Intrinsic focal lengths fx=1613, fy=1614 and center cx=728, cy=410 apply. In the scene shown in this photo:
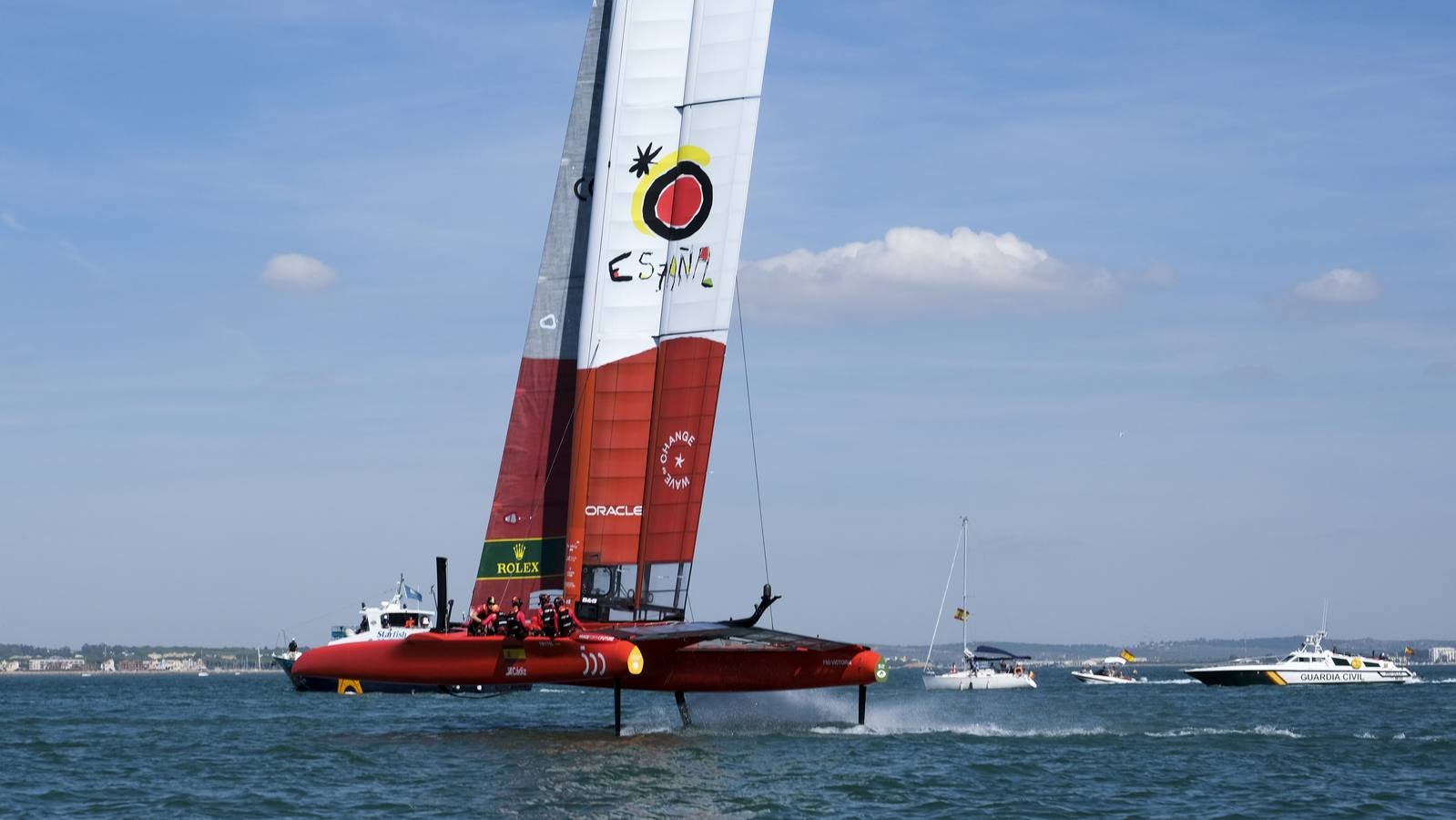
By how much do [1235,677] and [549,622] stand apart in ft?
199

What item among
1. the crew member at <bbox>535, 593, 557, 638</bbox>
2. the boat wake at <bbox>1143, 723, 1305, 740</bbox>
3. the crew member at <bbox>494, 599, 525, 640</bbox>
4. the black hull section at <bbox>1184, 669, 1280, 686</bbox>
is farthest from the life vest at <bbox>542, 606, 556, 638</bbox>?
the black hull section at <bbox>1184, 669, 1280, 686</bbox>

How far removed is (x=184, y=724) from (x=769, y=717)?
49.9ft

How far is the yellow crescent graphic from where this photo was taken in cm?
2838

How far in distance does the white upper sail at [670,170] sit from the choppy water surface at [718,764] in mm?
7531

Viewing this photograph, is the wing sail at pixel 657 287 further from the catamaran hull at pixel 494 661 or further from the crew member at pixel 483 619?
the catamaran hull at pixel 494 661

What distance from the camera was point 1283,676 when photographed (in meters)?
76.6

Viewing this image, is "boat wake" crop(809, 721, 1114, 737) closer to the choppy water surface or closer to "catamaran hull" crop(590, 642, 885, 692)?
the choppy water surface

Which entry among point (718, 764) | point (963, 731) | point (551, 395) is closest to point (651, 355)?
point (551, 395)

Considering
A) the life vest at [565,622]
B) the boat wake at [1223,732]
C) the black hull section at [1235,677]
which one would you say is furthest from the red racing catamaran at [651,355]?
the black hull section at [1235,677]

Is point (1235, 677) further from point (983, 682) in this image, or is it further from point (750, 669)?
point (750, 669)

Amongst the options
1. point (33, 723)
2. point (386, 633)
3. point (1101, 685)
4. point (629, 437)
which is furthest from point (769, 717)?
point (1101, 685)

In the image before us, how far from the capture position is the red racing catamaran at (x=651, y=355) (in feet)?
92.5

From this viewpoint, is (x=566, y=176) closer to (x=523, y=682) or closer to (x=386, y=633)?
(x=523, y=682)

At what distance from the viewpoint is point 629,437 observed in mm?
28609
